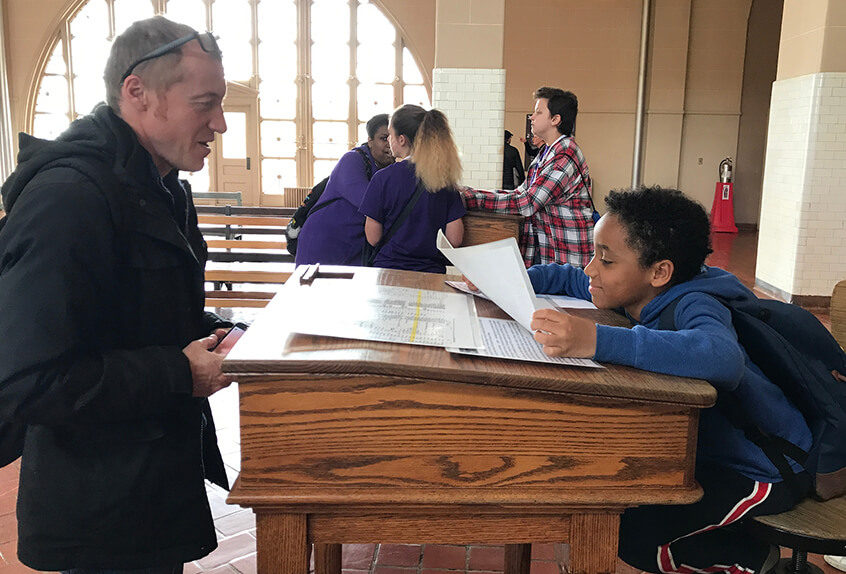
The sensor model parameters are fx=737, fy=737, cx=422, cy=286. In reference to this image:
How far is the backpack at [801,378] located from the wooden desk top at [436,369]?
0.34 meters

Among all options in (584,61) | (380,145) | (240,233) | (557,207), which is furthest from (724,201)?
(380,145)

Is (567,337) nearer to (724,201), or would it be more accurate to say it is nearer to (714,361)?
(714,361)

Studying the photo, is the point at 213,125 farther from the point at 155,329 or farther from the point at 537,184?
the point at 537,184

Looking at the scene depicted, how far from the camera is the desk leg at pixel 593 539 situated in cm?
114

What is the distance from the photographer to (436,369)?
40.6 inches

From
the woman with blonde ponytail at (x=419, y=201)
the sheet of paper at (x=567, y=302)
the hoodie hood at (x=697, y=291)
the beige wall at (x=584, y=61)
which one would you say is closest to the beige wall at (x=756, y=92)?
the beige wall at (x=584, y=61)

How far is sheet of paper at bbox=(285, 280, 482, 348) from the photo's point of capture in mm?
1163

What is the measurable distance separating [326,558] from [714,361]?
1.19 meters

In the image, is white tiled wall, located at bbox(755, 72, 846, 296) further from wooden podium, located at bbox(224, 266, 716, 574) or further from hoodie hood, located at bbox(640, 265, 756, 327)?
wooden podium, located at bbox(224, 266, 716, 574)

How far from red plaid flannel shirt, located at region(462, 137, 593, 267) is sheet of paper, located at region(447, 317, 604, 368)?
2057mm

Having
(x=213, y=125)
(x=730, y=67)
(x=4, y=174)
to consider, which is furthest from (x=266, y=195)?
(x=213, y=125)

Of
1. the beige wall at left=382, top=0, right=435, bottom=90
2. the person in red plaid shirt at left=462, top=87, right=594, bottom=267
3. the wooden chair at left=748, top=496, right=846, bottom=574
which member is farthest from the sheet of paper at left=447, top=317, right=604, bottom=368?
the beige wall at left=382, top=0, right=435, bottom=90

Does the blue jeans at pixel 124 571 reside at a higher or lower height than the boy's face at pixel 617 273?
lower

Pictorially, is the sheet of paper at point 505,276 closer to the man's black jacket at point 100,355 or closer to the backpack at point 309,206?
the man's black jacket at point 100,355
